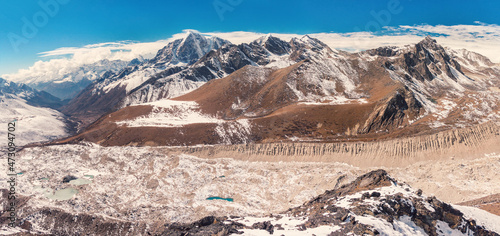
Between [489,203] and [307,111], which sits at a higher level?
[307,111]

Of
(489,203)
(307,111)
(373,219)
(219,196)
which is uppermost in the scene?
(307,111)

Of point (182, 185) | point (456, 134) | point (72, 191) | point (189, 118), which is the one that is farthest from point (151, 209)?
point (456, 134)

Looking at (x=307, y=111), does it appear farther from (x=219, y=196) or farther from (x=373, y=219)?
(x=373, y=219)

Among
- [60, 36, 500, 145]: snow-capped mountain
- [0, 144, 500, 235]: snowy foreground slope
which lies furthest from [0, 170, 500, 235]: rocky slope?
[60, 36, 500, 145]: snow-capped mountain

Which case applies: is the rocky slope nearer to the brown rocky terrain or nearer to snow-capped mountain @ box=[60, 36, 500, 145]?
the brown rocky terrain

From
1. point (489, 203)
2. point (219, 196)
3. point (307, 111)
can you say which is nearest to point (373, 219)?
point (489, 203)

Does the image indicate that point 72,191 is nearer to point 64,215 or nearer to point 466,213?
point 64,215

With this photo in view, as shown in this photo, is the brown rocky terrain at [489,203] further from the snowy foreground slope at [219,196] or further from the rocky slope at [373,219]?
the snowy foreground slope at [219,196]

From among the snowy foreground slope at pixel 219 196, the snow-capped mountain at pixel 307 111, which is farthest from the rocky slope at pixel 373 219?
the snow-capped mountain at pixel 307 111
